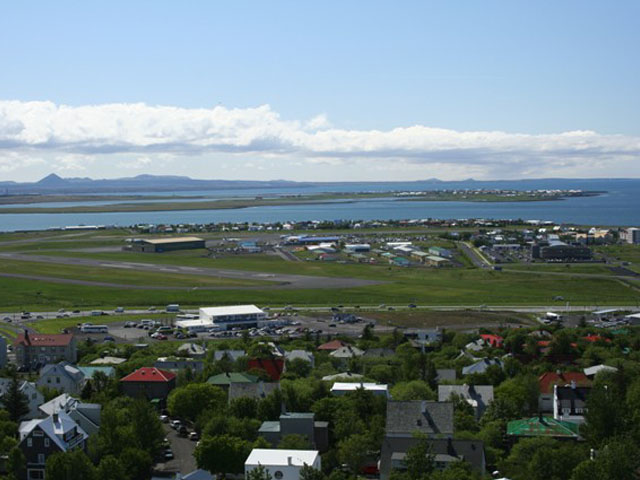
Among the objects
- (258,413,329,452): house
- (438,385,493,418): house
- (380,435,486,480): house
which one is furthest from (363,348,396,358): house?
(380,435,486,480): house

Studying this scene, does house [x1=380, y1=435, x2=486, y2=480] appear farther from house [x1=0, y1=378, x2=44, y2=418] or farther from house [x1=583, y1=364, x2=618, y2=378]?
house [x1=0, y1=378, x2=44, y2=418]

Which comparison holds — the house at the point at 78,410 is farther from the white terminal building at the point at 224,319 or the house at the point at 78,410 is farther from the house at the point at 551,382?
the white terminal building at the point at 224,319

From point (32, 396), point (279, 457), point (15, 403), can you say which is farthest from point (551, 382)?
point (15, 403)

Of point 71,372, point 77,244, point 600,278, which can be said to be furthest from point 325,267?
point 71,372

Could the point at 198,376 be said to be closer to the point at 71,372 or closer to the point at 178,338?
the point at 71,372

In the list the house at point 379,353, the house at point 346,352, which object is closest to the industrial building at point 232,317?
the house at point 346,352
